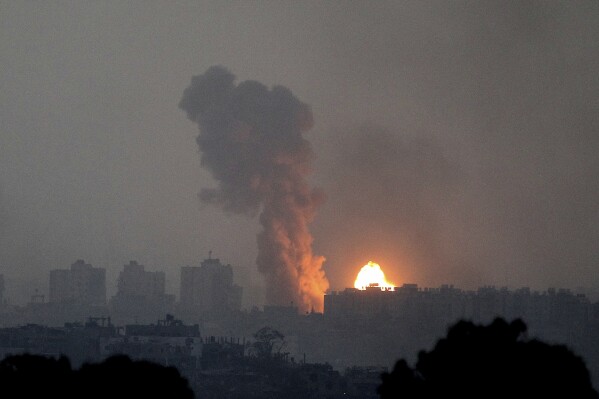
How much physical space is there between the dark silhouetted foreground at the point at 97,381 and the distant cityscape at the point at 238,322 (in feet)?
155

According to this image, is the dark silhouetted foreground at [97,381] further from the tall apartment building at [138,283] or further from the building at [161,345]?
the tall apartment building at [138,283]

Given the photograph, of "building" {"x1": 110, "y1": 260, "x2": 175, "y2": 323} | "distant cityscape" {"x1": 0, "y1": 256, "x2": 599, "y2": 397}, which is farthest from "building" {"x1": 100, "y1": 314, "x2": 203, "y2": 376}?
"building" {"x1": 110, "y1": 260, "x2": 175, "y2": 323}

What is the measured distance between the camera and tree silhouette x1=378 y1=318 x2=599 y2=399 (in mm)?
38000

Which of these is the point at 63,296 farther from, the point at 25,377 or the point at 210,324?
the point at 25,377

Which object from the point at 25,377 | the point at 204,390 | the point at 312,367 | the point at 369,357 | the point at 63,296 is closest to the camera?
the point at 25,377

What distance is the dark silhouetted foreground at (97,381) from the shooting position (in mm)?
40031

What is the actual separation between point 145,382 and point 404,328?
9583 cm

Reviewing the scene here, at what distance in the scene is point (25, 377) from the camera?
4100 cm

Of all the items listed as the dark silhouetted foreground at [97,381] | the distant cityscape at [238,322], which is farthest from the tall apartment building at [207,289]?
the dark silhouetted foreground at [97,381]

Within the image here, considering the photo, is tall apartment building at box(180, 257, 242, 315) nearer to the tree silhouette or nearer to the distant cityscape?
the distant cityscape

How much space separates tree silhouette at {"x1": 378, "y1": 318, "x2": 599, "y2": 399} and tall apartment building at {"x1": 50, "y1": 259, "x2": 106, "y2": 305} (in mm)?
140942

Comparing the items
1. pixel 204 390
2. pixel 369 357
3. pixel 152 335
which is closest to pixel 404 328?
pixel 369 357

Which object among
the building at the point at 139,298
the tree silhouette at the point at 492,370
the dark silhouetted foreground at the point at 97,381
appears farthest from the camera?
the building at the point at 139,298

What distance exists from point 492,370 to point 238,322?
122 metres
